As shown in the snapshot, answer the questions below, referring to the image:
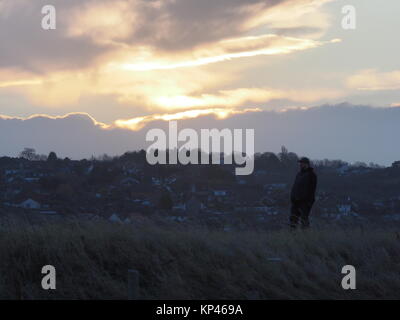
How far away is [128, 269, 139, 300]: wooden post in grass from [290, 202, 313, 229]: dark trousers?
5.64 meters

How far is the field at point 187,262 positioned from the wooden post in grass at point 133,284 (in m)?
0.28

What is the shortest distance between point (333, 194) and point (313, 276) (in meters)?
24.1

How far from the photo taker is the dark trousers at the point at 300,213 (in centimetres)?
1406

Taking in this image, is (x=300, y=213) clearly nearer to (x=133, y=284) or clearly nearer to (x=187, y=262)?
(x=187, y=262)

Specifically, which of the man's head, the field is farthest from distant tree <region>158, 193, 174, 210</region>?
the field

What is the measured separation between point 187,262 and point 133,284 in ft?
5.02

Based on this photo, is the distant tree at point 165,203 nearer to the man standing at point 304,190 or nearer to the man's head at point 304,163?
the man standing at point 304,190

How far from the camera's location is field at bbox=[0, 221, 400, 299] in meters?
9.57

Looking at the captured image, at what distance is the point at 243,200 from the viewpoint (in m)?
32.1

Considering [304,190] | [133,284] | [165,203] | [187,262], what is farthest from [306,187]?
→ [165,203]

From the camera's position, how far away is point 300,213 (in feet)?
47.8
